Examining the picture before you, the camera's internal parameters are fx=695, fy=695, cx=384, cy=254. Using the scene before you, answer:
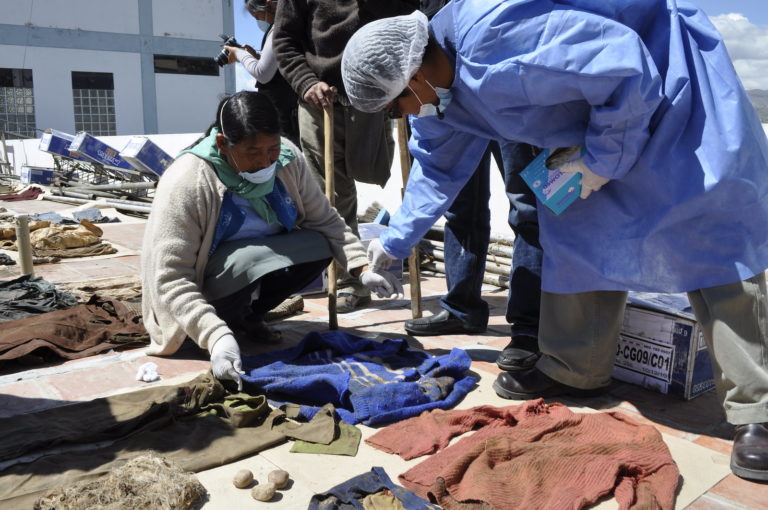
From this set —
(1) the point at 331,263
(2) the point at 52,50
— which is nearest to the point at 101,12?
(2) the point at 52,50

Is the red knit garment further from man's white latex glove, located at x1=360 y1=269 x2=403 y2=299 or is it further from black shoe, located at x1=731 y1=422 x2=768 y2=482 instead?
man's white latex glove, located at x1=360 y1=269 x2=403 y2=299

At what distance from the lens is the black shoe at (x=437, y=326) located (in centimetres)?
349

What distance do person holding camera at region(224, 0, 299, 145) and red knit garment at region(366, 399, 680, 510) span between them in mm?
2416

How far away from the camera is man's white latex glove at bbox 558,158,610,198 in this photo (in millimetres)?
2127

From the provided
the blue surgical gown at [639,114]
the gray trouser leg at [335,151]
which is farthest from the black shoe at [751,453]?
the gray trouser leg at [335,151]

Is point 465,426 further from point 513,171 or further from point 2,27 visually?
point 2,27

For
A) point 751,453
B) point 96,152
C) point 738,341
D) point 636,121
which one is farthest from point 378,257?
point 96,152

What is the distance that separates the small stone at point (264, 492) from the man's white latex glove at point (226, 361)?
26.7 inches

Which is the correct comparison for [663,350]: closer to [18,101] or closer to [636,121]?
[636,121]

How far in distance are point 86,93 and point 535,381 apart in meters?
25.7

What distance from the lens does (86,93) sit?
24.9 meters

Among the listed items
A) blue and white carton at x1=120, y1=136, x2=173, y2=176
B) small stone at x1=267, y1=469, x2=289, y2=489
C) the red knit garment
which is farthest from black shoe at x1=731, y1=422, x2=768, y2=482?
blue and white carton at x1=120, y1=136, x2=173, y2=176

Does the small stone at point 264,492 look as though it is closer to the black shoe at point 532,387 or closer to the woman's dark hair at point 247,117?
the black shoe at point 532,387

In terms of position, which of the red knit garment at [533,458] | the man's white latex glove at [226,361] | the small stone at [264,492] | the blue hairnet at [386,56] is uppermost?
the blue hairnet at [386,56]
